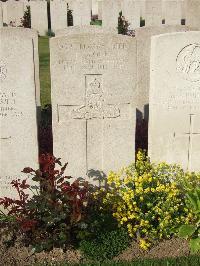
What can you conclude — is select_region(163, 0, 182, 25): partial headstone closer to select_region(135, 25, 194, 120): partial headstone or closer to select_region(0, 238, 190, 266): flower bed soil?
select_region(135, 25, 194, 120): partial headstone

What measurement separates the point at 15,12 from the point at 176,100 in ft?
52.5

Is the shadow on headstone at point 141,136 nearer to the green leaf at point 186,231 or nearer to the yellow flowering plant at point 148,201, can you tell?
the yellow flowering plant at point 148,201

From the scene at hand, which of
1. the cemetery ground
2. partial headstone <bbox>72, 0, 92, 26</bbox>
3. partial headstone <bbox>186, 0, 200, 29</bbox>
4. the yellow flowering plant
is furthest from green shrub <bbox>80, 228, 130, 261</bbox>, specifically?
partial headstone <bbox>72, 0, 92, 26</bbox>

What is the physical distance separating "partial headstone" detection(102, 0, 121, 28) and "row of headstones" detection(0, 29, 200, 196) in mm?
11491

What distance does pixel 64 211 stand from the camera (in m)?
4.94

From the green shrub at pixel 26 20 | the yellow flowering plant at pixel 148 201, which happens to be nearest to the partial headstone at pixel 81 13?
the green shrub at pixel 26 20

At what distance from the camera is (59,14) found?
60.6 ft

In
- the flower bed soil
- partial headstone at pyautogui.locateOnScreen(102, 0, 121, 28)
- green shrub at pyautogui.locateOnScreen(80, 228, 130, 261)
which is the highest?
partial headstone at pyautogui.locateOnScreen(102, 0, 121, 28)

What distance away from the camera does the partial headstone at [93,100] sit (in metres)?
5.33

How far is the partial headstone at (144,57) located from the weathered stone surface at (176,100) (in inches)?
88.8

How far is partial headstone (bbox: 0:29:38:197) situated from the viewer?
5.26 m

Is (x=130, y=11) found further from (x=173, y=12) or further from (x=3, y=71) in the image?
(x=3, y=71)

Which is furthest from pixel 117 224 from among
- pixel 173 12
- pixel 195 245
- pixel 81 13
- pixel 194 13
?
pixel 173 12

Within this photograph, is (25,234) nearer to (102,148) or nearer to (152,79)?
(102,148)
